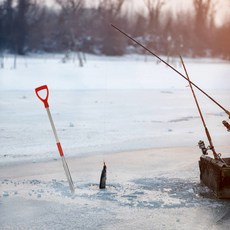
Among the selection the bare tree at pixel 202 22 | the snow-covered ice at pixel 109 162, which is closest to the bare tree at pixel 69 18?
A: the bare tree at pixel 202 22

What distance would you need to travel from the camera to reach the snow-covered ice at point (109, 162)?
184 inches

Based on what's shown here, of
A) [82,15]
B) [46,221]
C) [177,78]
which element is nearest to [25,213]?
[46,221]

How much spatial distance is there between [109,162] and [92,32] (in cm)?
4329

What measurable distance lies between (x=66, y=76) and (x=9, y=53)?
20.3 metres

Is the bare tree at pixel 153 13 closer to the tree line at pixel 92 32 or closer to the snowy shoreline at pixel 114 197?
the tree line at pixel 92 32

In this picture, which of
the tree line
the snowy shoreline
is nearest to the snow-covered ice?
the snowy shoreline

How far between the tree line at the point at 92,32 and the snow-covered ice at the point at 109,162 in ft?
89.3

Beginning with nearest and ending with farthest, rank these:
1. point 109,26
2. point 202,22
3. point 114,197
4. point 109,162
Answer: point 114,197
point 109,162
point 109,26
point 202,22

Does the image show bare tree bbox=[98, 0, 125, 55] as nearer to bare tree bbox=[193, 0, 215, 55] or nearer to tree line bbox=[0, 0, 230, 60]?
tree line bbox=[0, 0, 230, 60]

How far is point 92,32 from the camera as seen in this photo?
162ft

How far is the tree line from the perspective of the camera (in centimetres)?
4453

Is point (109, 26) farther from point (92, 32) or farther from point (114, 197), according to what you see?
point (114, 197)

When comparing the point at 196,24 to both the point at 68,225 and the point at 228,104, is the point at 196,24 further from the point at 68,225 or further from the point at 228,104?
the point at 68,225

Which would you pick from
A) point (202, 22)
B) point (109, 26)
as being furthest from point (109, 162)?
point (202, 22)
